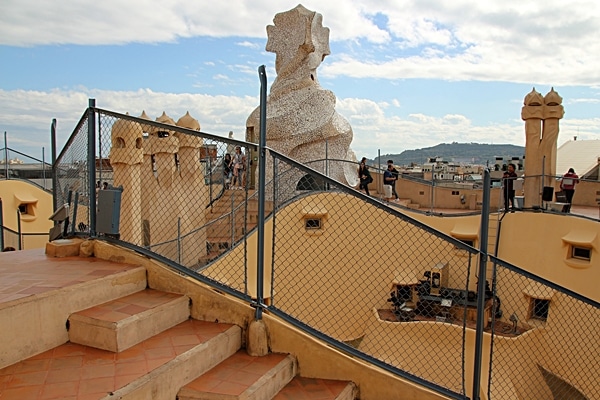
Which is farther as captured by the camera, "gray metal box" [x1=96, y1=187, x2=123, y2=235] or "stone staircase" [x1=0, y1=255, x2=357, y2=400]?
"gray metal box" [x1=96, y1=187, x2=123, y2=235]

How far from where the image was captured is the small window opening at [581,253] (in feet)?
28.8

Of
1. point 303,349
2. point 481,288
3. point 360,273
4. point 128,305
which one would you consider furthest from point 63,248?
point 360,273

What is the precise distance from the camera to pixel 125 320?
9.73ft

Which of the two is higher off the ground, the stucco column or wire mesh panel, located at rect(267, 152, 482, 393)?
→ the stucco column

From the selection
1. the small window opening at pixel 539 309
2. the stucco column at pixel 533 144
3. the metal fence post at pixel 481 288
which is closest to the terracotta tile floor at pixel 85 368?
the metal fence post at pixel 481 288

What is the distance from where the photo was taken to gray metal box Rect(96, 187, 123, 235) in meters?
3.90

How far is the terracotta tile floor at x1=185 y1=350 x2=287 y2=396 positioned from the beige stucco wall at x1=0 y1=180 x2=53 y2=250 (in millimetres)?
11255

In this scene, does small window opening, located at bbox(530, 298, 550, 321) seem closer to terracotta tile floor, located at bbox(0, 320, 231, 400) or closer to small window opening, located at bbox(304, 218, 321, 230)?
small window opening, located at bbox(304, 218, 321, 230)

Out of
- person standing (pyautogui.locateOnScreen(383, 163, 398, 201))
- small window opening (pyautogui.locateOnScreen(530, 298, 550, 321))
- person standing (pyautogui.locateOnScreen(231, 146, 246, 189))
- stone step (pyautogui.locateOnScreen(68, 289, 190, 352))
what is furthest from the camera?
person standing (pyautogui.locateOnScreen(383, 163, 398, 201))

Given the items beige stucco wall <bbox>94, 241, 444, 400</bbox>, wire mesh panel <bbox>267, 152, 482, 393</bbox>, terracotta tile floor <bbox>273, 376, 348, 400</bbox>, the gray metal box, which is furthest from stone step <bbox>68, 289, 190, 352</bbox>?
wire mesh panel <bbox>267, 152, 482, 393</bbox>

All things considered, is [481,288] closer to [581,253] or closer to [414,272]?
[581,253]

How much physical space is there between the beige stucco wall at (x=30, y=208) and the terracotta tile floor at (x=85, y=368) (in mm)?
10963

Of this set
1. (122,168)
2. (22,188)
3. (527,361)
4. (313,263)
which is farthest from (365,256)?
(22,188)

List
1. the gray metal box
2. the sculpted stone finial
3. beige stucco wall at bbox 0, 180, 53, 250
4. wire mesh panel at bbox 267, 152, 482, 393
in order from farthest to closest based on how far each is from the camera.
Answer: the sculpted stone finial, beige stucco wall at bbox 0, 180, 53, 250, wire mesh panel at bbox 267, 152, 482, 393, the gray metal box
